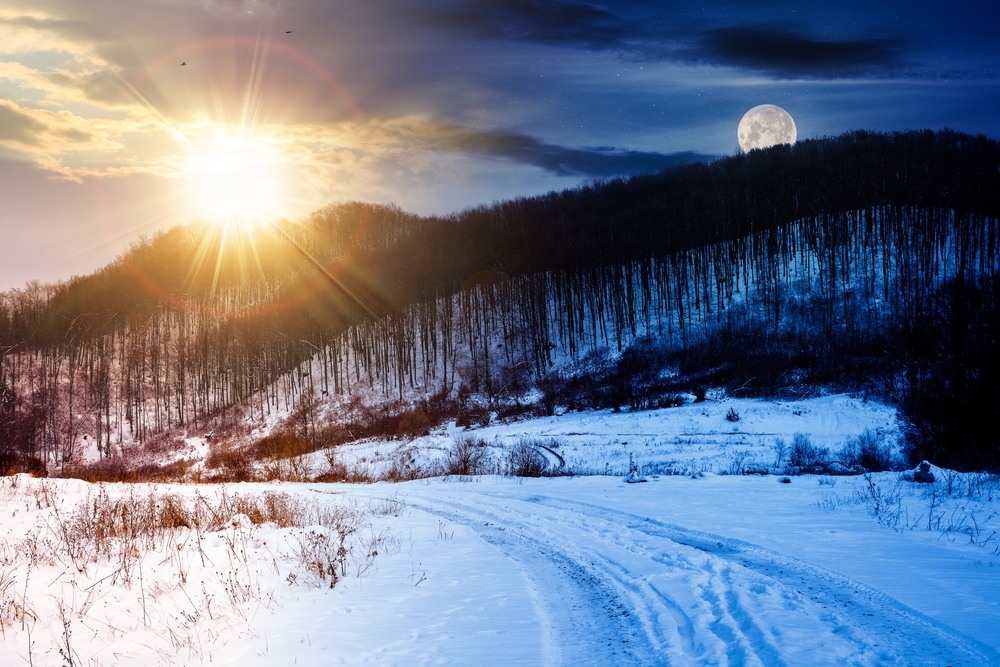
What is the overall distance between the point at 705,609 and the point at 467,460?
760 inches

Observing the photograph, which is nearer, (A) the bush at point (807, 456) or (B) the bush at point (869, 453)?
(B) the bush at point (869, 453)

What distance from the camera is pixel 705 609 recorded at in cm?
587

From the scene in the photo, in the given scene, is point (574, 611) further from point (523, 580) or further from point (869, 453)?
point (869, 453)

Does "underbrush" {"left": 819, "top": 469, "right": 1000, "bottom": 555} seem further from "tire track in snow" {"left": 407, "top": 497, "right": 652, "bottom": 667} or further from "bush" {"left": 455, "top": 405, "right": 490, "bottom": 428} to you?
"bush" {"left": 455, "top": 405, "right": 490, "bottom": 428}

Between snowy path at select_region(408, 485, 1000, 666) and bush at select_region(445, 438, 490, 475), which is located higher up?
snowy path at select_region(408, 485, 1000, 666)

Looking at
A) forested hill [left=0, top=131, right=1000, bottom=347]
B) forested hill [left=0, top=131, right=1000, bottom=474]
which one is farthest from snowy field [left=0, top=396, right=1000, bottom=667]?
forested hill [left=0, top=131, right=1000, bottom=347]

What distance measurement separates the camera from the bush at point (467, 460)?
23.8 meters

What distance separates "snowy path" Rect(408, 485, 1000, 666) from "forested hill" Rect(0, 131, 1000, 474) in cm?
3726

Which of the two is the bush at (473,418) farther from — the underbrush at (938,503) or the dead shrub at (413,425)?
the underbrush at (938,503)

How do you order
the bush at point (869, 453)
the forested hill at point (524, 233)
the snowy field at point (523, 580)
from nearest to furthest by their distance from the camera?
the snowy field at point (523, 580), the bush at point (869, 453), the forested hill at point (524, 233)

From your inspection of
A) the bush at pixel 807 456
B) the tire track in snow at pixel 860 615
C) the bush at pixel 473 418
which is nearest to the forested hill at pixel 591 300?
the bush at pixel 473 418

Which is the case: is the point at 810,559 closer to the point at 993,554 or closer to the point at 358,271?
the point at 993,554

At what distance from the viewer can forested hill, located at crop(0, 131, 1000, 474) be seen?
6053 centimetres

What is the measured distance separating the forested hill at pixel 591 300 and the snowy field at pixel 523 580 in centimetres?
3442
